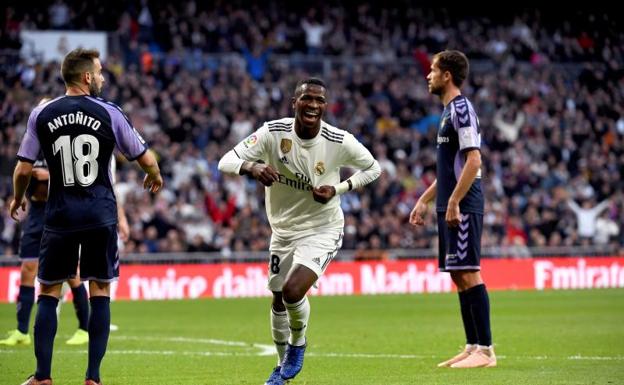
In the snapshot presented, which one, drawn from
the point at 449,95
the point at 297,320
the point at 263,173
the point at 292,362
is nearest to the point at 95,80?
the point at 263,173

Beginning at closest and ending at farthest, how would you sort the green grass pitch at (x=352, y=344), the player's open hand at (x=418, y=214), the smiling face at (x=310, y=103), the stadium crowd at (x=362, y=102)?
the smiling face at (x=310, y=103) < the green grass pitch at (x=352, y=344) < the player's open hand at (x=418, y=214) < the stadium crowd at (x=362, y=102)

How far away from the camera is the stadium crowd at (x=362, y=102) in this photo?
27.2 metres

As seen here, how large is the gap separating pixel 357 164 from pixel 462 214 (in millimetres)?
1467

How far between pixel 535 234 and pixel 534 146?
4.43 m

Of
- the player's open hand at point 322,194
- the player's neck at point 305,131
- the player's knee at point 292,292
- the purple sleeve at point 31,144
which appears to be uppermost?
the player's neck at point 305,131

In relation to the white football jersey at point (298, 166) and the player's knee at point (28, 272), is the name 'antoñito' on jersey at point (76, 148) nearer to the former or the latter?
the white football jersey at point (298, 166)

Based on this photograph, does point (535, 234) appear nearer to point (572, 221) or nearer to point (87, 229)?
point (572, 221)

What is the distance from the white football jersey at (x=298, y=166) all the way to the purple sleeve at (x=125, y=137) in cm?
102

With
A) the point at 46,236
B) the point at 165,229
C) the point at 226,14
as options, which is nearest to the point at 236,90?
the point at 226,14

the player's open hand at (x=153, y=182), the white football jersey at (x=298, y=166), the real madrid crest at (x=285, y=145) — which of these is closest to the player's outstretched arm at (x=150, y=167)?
the player's open hand at (x=153, y=182)

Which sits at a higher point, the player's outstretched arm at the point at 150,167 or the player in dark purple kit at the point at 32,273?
the player's outstretched arm at the point at 150,167

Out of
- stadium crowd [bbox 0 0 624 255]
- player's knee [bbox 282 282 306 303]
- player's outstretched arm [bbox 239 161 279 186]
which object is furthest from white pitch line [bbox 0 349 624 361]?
stadium crowd [bbox 0 0 624 255]

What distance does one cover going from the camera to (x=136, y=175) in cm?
2627

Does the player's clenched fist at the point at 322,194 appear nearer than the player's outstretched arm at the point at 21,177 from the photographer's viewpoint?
No
